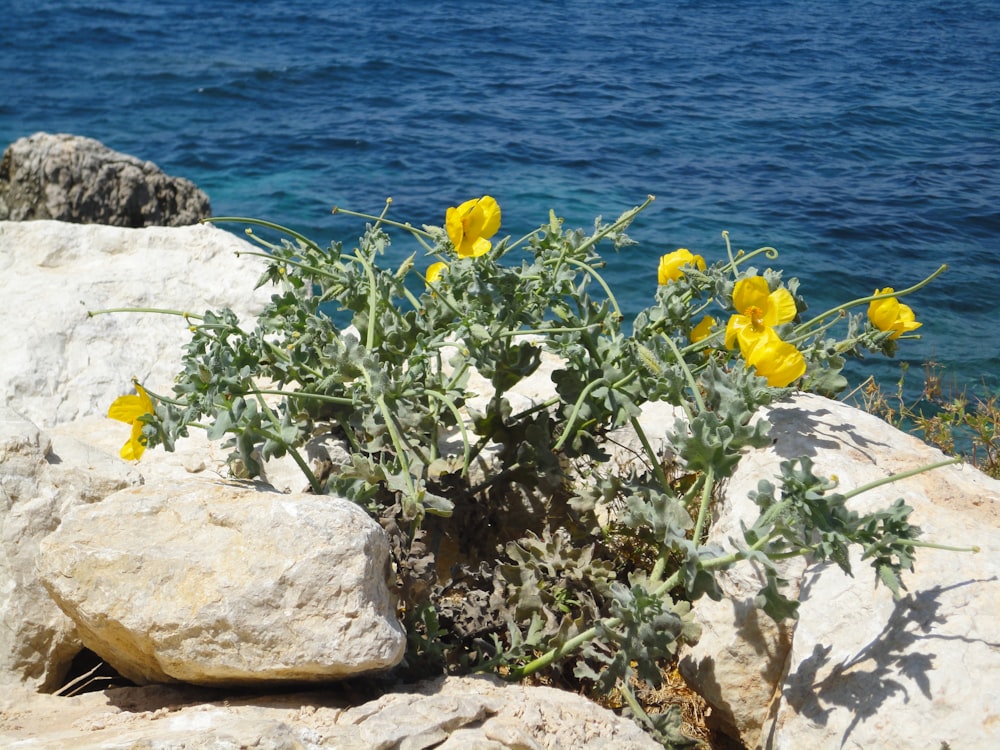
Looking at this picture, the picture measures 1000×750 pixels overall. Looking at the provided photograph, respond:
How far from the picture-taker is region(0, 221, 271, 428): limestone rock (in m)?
3.43

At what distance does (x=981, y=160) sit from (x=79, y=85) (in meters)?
10.9

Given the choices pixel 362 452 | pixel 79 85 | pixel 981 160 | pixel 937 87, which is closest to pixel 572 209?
pixel 981 160

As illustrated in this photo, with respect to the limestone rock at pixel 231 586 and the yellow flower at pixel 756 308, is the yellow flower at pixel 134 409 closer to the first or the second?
the limestone rock at pixel 231 586

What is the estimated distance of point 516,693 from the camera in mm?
2160

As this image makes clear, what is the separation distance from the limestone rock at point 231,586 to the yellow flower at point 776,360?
102cm

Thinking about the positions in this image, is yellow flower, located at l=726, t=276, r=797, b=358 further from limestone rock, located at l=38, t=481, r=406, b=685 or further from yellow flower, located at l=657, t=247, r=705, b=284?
limestone rock, located at l=38, t=481, r=406, b=685

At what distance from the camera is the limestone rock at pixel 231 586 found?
202cm

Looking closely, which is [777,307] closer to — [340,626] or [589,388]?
[589,388]

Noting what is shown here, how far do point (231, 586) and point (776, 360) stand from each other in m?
1.38

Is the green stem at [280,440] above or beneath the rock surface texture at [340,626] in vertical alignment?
above

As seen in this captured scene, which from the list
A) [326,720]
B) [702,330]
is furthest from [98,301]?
Result: [326,720]

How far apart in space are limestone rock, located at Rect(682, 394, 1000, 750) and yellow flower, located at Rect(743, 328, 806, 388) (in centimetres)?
27

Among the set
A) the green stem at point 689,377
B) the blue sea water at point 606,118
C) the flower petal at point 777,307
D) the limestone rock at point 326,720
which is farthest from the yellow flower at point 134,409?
the blue sea water at point 606,118

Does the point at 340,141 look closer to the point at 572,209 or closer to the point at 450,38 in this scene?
the point at 572,209
